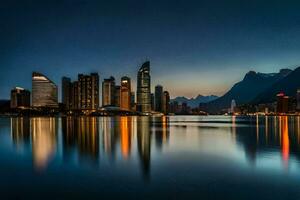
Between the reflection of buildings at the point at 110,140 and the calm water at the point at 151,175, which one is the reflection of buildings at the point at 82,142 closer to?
the calm water at the point at 151,175

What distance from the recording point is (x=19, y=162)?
76.3 ft

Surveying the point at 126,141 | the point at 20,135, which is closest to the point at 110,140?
the point at 126,141

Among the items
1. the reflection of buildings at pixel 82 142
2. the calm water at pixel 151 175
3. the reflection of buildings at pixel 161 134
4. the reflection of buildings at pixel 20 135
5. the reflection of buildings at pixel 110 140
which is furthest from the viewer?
the reflection of buildings at pixel 20 135

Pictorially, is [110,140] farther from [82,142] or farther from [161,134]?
[161,134]

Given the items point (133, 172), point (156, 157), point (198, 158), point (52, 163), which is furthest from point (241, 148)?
point (52, 163)

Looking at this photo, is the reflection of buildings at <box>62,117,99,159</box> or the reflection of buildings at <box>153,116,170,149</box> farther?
the reflection of buildings at <box>153,116,170,149</box>

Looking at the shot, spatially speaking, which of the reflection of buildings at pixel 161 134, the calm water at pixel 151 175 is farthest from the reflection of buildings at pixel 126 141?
A: the reflection of buildings at pixel 161 134

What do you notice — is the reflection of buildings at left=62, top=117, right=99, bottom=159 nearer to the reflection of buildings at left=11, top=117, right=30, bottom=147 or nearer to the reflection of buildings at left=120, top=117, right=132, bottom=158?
the reflection of buildings at left=120, top=117, right=132, bottom=158

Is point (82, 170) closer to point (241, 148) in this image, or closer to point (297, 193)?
point (297, 193)

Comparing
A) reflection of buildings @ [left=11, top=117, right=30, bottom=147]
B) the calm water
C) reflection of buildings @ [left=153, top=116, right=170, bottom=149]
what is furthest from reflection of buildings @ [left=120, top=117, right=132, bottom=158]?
reflection of buildings @ [left=11, top=117, right=30, bottom=147]

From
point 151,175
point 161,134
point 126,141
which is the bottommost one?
point 161,134

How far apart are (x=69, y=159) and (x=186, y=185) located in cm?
1146

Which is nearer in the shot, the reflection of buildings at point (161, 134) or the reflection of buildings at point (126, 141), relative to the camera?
the reflection of buildings at point (126, 141)

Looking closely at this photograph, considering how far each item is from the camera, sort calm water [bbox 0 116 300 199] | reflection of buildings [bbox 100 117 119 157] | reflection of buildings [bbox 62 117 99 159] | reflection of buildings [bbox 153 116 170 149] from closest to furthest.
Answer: calm water [bbox 0 116 300 199] → reflection of buildings [bbox 62 117 99 159] → reflection of buildings [bbox 100 117 119 157] → reflection of buildings [bbox 153 116 170 149]
